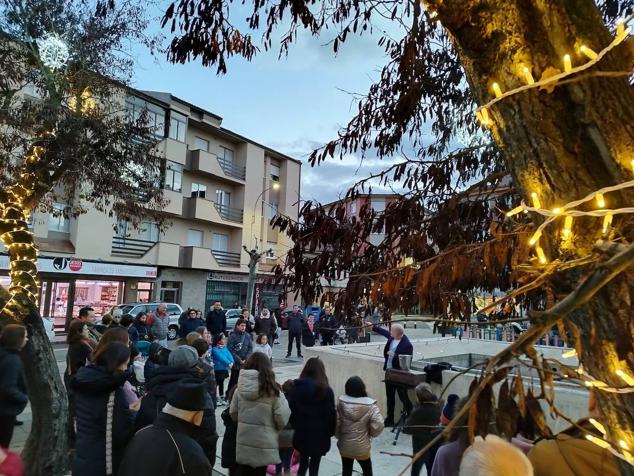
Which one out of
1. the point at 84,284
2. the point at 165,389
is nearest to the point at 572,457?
the point at 165,389

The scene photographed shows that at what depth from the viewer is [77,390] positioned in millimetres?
3598

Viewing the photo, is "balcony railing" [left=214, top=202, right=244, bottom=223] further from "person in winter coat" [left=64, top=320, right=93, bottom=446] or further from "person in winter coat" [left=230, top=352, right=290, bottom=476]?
"person in winter coat" [left=230, top=352, right=290, bottom=476]

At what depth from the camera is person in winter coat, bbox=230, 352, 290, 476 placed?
435cm

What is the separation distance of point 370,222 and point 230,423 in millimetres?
2652

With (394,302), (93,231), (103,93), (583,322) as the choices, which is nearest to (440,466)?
(394,302)

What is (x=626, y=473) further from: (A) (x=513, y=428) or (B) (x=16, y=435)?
(B) (x=16, y=435)

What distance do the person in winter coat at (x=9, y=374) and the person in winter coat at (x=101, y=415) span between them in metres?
1.63

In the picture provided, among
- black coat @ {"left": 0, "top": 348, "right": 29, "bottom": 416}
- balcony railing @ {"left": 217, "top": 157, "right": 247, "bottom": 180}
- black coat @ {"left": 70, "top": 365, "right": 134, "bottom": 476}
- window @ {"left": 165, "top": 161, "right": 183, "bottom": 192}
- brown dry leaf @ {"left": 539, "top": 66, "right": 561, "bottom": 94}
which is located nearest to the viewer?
brown dry leaf @ {"left": 539, "top": 66, "right": 561, "bottom": 94}

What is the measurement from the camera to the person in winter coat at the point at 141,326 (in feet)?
37.0

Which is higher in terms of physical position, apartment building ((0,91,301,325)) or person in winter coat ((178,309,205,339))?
apartment building ((0,91,301,325))

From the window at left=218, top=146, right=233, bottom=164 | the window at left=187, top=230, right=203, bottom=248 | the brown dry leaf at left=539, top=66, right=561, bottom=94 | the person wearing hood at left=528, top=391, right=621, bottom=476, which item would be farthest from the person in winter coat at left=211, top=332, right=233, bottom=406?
the window at left=218, top=146, right=233, bottom=164

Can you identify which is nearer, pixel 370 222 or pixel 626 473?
pixel 626 473

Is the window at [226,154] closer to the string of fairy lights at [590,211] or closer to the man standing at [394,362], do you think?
the man standing at [394,362]

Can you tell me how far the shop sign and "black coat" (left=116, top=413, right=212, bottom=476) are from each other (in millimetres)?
17758
